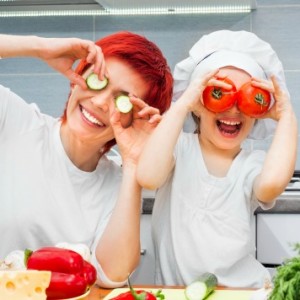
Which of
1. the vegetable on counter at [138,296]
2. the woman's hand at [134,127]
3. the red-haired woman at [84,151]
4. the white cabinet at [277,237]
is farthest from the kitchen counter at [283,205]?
the vegetable on counter at [138,296]

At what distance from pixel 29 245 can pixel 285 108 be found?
694 mm

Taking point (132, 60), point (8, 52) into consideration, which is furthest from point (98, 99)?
point (8, 52)

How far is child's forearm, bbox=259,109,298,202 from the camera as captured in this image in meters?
1.49

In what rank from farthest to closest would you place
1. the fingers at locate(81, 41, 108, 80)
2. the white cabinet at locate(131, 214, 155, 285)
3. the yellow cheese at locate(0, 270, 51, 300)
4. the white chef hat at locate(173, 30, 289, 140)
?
1. the white cabinet at locate(131, 214, 155, 285)
2. the white chef hat at locate(173, 30, 289, 140)
3. the fingers at locate(81, 41, 108, 80)
4. the yellow cheese at locate(0, 270, 51, 300)

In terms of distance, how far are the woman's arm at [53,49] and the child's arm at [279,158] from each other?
16.1 inches

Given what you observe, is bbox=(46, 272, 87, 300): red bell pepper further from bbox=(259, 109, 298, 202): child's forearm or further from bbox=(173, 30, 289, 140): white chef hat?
bbox=(173, 30, 289, 140): white chef hat

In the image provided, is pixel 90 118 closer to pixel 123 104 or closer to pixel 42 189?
pixel 123 104

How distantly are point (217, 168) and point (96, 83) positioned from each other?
36 centimetres

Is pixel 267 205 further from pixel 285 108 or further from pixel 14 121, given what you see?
pixel 14 121

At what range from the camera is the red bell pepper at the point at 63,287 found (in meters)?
1.17

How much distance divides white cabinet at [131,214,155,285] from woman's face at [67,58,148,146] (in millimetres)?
522

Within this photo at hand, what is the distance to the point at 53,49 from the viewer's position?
1.53 meters

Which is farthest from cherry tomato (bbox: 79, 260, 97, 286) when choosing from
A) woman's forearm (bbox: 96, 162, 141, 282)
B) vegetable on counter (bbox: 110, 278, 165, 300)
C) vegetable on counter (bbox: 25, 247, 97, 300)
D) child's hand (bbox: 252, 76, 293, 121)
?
child's hand (bbox: 252, 76, 293, 121)

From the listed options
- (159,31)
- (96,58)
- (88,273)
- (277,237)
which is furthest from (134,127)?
(159,31)
